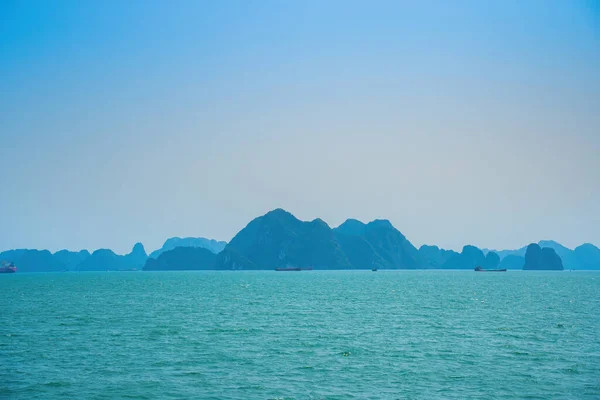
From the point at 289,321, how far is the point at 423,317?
22413 millimetres

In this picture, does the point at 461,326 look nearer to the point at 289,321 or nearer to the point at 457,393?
Answer: the point at 289,321

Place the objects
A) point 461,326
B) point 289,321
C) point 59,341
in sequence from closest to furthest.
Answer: point 59,341 → point 461,326 → point 289,321

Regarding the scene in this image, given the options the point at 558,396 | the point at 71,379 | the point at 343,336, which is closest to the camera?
the point at 558,396

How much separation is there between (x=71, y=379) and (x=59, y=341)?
803 inches

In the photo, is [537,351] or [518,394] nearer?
[518,394]

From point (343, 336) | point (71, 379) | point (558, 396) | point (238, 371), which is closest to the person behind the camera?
point (558, 396)

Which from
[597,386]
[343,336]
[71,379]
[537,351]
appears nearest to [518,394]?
[597,386]

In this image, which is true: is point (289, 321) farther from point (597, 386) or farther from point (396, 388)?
point (597, 386)

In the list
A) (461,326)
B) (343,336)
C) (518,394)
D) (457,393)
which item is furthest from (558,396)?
(461,326)

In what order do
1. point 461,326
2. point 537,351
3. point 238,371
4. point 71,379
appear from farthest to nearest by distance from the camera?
point 461,326 < point 537,351 < point 238,371 < point 71,379

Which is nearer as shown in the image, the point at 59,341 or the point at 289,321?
the point at 59,341

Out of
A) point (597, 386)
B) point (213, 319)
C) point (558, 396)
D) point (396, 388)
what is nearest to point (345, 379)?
point (396, 388)

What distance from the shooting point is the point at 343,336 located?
225 feet

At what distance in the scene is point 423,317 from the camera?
90.2 meters
